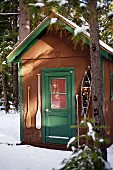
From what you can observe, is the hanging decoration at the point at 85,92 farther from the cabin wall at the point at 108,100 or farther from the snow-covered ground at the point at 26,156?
the snow-covered ground at the point at 26,156

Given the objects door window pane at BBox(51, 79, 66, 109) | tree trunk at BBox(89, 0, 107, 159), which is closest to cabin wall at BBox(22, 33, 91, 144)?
door window pane at BBox(51, 79, 66, 109)

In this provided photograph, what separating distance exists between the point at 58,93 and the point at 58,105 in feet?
1.20

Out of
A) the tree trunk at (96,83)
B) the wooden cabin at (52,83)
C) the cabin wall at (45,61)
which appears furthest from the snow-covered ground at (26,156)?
the tree trunk at (96,83)

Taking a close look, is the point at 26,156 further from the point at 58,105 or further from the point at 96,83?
the point at 96,83

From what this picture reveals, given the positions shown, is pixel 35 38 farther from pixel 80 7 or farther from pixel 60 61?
pixel 80 7

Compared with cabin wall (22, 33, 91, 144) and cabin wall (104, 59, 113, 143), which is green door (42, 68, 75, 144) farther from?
cabin wall (104, 59, 113, 143)

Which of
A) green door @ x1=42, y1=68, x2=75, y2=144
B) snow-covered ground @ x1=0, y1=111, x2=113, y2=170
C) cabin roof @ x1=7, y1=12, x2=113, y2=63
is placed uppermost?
cabin roof @ x1=7, y1=12, x2=113, y2=63

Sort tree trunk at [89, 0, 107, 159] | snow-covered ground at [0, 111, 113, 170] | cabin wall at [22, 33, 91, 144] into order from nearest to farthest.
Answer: tree trunk at [89, 0, 107, 159] < snow-covered ground at [0, 111, 113, 170] < cabin wall at [22, 33, 91, 144]

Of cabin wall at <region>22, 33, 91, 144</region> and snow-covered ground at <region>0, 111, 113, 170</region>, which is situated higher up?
cabin wall at <region>22, 33, 91, 144</region>

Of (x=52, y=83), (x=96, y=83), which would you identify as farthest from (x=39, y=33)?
(x=96, y=83)

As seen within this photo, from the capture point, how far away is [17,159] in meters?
6.60

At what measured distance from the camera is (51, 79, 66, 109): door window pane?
7871 millimetres

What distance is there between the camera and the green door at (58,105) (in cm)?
771

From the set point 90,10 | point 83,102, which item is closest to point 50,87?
point 83,102
